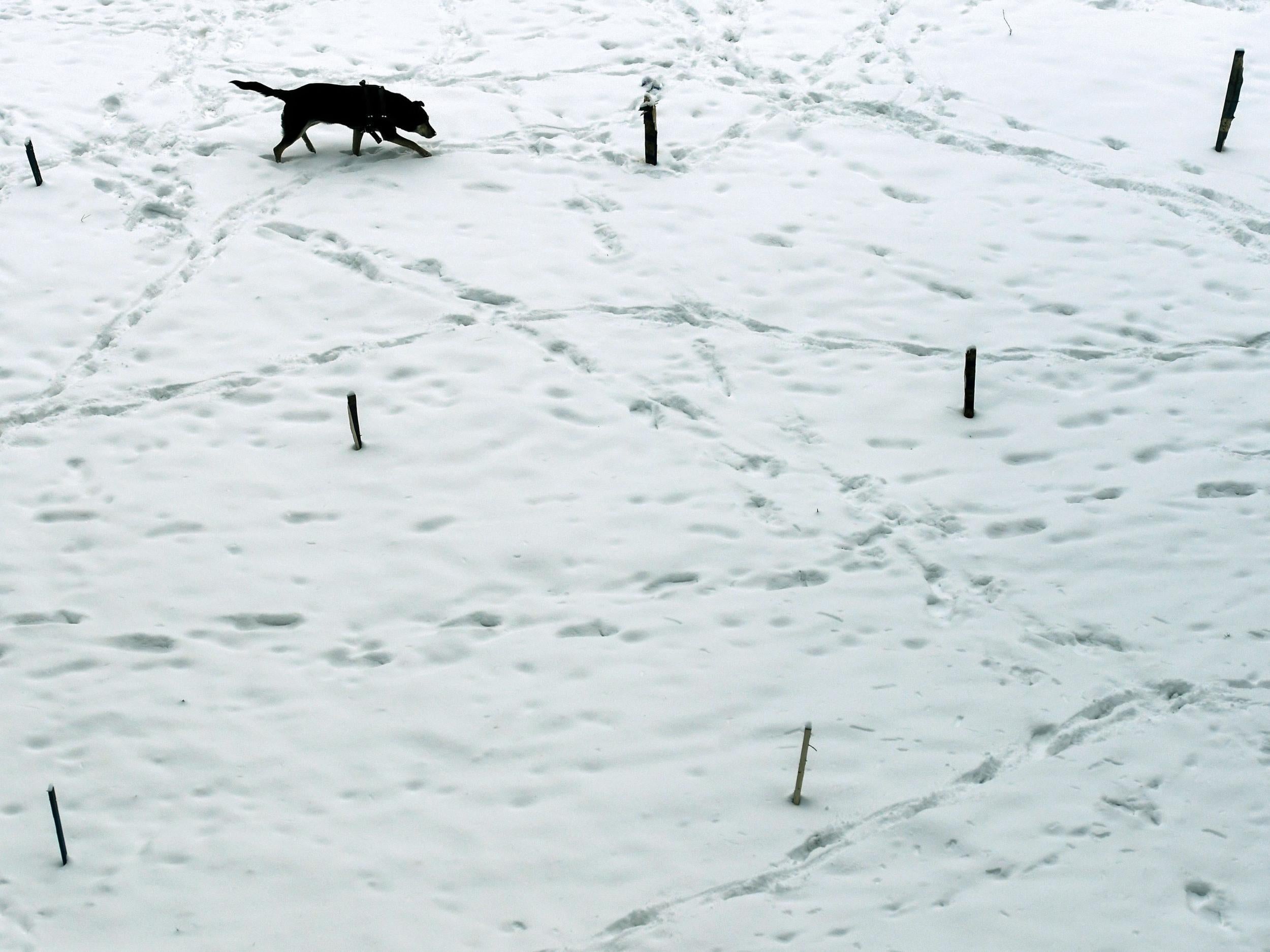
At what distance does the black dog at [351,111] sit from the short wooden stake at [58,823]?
574 centimetres

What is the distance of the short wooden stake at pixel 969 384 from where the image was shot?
7.29 metres

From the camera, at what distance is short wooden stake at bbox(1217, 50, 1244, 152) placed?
31.2 ft

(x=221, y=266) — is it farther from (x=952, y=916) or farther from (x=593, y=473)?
(x=952, y=916)

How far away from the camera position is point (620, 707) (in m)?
5.90

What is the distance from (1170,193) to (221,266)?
7.37 metres

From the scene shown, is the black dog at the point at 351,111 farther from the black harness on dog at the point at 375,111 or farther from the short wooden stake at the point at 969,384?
the short wooden stake at the point at 969,384

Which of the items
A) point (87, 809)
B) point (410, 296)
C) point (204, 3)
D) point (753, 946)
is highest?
point (204, 3)

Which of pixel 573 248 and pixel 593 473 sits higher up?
pixel 573 248

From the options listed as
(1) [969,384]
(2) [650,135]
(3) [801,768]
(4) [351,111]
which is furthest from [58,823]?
(2) [650,135]

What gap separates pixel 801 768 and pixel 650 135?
5866mm

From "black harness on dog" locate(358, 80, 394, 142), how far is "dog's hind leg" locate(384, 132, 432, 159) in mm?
59

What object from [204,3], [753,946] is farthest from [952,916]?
[204,3]

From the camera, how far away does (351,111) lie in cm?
919

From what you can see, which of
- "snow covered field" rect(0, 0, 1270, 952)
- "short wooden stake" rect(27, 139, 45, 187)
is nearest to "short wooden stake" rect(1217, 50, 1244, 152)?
"snow covered field" rect(0, 0, 1270, 952)
